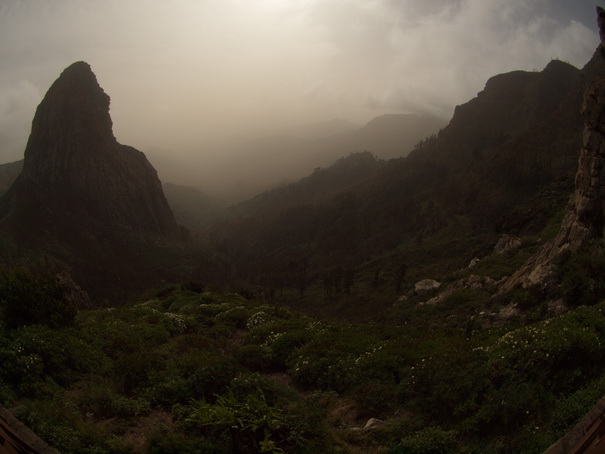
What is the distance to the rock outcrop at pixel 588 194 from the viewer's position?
18.1 m

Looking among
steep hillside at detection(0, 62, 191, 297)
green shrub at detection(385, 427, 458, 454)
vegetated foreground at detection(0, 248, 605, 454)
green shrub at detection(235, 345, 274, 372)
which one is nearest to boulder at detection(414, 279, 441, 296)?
vegetated foreground at detection(0, 248, 605, 454)

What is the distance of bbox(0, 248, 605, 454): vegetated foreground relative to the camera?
22.1 ft

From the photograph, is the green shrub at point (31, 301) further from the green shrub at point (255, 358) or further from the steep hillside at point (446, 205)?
the steep hillside at point (446, 205)

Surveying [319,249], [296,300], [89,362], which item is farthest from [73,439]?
[319,249]

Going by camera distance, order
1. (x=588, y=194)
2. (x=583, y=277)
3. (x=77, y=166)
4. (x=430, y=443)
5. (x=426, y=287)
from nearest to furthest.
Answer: (x=430, y=443) → (x=583, y=277) → (x=588, y=194) → (x=426, y=287) → (x=77, y=166)

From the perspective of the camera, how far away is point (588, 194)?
19.2 metres

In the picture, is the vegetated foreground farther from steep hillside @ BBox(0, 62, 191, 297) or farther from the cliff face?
the cliff face

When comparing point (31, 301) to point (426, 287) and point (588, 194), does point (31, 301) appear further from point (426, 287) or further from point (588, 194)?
point (426, 287)

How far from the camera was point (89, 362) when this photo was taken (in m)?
10.6

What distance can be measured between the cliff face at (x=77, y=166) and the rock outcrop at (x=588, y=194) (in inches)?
6179

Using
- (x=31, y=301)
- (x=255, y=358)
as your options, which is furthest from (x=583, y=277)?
(x=31, y=301)

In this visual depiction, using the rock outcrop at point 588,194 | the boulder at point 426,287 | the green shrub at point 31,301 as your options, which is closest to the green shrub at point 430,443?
the green shrub at point 31,301

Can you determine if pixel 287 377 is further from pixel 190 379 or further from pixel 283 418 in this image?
pixel 283 418

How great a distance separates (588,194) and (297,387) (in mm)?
17021
